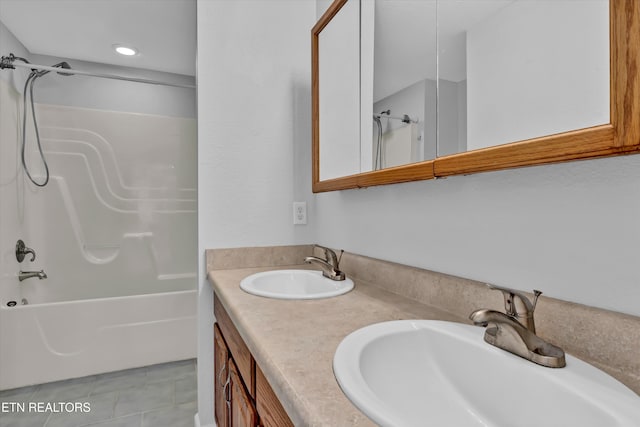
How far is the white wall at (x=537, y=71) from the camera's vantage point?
55cm

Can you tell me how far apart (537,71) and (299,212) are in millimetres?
1175

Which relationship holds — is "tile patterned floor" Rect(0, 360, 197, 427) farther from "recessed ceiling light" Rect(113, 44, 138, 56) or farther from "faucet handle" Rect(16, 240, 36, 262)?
"recessed ceiling light" Rect(113, 44, 138, 56)

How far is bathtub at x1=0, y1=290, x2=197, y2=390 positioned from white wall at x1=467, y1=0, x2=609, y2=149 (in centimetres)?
233

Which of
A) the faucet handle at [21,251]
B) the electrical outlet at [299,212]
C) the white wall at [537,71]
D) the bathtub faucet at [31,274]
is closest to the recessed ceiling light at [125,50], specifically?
the faucet handle at [21,251]

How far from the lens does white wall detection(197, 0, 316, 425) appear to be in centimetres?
149

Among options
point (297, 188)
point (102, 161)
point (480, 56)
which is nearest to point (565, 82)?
point (480, 56)

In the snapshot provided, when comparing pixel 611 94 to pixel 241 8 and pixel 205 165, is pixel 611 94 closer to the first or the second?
pixel 205 165

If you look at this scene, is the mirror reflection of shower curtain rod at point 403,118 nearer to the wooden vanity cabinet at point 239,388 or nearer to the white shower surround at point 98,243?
the wooden vanity cabinet at point 239,388

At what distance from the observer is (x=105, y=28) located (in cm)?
220

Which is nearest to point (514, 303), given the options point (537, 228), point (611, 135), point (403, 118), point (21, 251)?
point (537, 228)

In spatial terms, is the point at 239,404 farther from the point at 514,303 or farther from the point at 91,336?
the point at 91,336

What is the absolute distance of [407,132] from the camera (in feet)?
3.30

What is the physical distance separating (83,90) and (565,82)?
124 inches

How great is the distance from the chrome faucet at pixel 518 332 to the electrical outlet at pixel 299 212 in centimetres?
112
